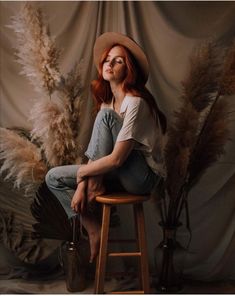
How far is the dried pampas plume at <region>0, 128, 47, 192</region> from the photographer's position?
174 cm

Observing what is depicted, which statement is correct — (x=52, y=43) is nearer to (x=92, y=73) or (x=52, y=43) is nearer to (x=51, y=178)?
(x=92, y=73)

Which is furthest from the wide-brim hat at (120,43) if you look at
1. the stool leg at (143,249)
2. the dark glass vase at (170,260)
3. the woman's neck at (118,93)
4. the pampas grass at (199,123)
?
the dark glass vase at (170,260)

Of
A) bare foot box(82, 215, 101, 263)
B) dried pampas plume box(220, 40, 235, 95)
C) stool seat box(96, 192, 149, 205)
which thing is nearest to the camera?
stool seat box(96, 192, 149, 205)

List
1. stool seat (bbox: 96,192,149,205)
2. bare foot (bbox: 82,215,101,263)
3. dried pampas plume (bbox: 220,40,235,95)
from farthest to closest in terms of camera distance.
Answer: dried pampas plume (bbox: 220,40,235,95) < bare foot (bbox: 82,215,101,263) < stool seat (bbox: 96,192,149,205)

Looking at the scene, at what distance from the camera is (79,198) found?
161 centimetres

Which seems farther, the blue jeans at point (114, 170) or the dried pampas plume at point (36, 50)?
the dried pampas plume at point (36, 50)

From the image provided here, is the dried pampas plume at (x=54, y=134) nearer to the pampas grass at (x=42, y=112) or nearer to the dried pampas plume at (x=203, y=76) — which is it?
the pampas grass at (x=42, y=112)

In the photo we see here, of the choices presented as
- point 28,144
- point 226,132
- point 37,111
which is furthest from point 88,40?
point 226,132

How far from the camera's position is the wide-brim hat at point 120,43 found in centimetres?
165

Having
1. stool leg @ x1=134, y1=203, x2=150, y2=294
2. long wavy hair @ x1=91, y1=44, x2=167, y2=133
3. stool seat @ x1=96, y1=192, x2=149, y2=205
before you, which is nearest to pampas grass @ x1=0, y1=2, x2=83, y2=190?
long wavy hair @ x1=91, y1=44, x2=167, y2=133

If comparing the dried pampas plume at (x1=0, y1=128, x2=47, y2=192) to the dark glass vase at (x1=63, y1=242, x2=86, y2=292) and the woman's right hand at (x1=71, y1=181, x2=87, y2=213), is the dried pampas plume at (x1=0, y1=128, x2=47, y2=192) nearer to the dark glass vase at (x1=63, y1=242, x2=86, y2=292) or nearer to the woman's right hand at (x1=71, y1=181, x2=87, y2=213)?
the woman's right hand at (x1=71, y1=181, x2=87, y2=213)

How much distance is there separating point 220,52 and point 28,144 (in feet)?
2.86

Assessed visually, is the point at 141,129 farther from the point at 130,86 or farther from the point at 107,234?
the point at 107,234

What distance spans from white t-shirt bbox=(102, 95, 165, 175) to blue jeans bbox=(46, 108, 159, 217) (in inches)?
0.8
